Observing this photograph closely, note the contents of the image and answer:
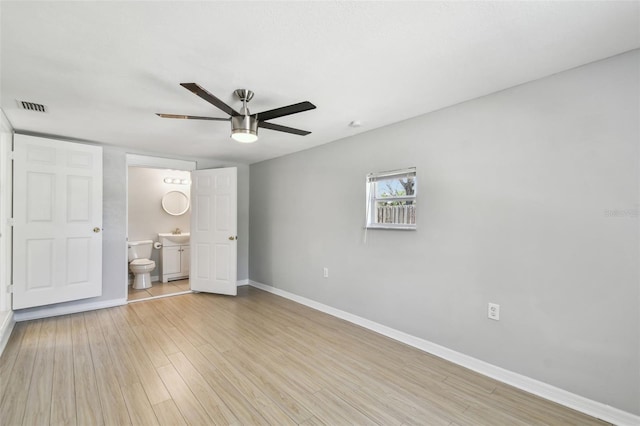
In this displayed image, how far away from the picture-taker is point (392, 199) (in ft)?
9.95

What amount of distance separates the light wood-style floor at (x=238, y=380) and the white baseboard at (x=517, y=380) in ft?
0.22

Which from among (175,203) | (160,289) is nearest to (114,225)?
(160,289)

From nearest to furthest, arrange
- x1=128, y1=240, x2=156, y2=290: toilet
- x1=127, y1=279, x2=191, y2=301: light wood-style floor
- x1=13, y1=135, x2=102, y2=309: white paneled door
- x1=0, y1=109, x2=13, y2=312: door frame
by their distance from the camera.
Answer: x1=0, y1=109, x2=13, y2=312: door frame, x1=13, y1=135, x2=102, y2=309: white paneled door, x1=127, y1=279, x2=191, y2=301: light wood-style floor, x1=128, y1=240, x2=156, y2=290: toilet

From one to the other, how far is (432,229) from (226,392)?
2122 mm

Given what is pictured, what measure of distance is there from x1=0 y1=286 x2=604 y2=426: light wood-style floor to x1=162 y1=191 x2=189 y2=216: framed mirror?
112 inches

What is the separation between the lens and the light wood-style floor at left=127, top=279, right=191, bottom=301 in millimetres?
4479

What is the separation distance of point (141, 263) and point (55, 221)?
63.8 inches

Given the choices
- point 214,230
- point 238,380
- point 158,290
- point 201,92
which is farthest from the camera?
point 158,290

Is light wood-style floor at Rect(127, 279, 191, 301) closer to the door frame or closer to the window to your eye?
the door frame

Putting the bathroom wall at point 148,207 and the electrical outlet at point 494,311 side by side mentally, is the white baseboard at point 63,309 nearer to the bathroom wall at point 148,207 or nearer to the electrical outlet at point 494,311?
the bathroom wall at point 148,207

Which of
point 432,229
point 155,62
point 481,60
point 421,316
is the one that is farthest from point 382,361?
point 155,62

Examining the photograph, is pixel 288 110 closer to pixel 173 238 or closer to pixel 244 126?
pixel 244 126

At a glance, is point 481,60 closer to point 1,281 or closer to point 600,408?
point 600,408

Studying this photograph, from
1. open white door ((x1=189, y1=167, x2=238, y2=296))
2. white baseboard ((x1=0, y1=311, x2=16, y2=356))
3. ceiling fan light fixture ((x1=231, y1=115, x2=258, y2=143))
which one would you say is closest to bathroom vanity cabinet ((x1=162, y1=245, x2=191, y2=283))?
open white door ((x1=189, y1=167, x2=238, y2=296))
